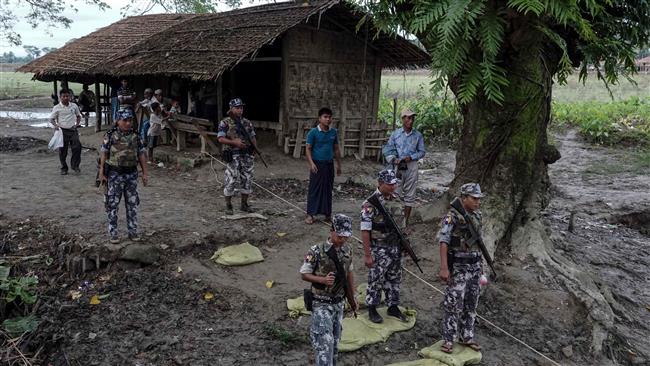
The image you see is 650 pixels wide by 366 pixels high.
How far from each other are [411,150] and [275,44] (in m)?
7.11

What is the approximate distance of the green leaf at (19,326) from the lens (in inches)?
224

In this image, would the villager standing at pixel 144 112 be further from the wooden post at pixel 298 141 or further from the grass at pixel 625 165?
the grass at pixel 625 165

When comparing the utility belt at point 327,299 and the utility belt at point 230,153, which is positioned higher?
the utility belt at point 230,153

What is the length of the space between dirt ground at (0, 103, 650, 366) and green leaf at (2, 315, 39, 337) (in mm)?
108

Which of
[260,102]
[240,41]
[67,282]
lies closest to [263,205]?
[67,282]

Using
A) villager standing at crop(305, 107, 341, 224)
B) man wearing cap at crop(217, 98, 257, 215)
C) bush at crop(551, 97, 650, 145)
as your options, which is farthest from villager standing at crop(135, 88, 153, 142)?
bush at crop(551, 97, 650, 145)

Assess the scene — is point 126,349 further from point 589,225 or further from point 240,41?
point 589,225

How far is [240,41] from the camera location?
12.2 m

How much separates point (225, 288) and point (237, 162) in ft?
8.30

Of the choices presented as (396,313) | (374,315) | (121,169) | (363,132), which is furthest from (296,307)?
(363,132)

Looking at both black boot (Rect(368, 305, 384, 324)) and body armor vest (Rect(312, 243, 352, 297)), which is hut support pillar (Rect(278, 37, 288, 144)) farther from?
body armor vest (Rect(312, 243, 352, 297))

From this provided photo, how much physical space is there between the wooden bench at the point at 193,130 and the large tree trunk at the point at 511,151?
23.0 ft

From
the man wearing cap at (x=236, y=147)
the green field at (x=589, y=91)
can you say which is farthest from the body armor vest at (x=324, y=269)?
the green field at (x=589, y=91)

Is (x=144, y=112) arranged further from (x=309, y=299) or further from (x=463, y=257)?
(x=463, y=257)
